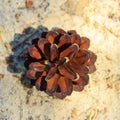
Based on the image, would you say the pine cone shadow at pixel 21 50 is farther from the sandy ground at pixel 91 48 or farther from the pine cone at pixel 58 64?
the pine cone at pixel 58 64

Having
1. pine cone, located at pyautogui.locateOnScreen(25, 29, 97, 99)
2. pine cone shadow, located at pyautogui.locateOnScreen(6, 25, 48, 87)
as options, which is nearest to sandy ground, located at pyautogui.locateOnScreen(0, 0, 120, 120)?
pine cone shadow, located at pyautogui.locateOnScreen(6, 25, 48, 87)

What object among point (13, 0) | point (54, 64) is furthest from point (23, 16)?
point (54, 64)

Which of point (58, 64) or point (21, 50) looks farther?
point (21, 50)

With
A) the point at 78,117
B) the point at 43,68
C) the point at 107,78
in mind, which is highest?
the point at 43,68

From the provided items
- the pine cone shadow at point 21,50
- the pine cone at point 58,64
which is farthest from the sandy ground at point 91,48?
the pine cone at point 58,64

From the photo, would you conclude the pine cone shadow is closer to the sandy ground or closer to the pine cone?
the sandy ground

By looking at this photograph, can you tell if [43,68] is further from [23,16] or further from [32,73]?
[23,16]
